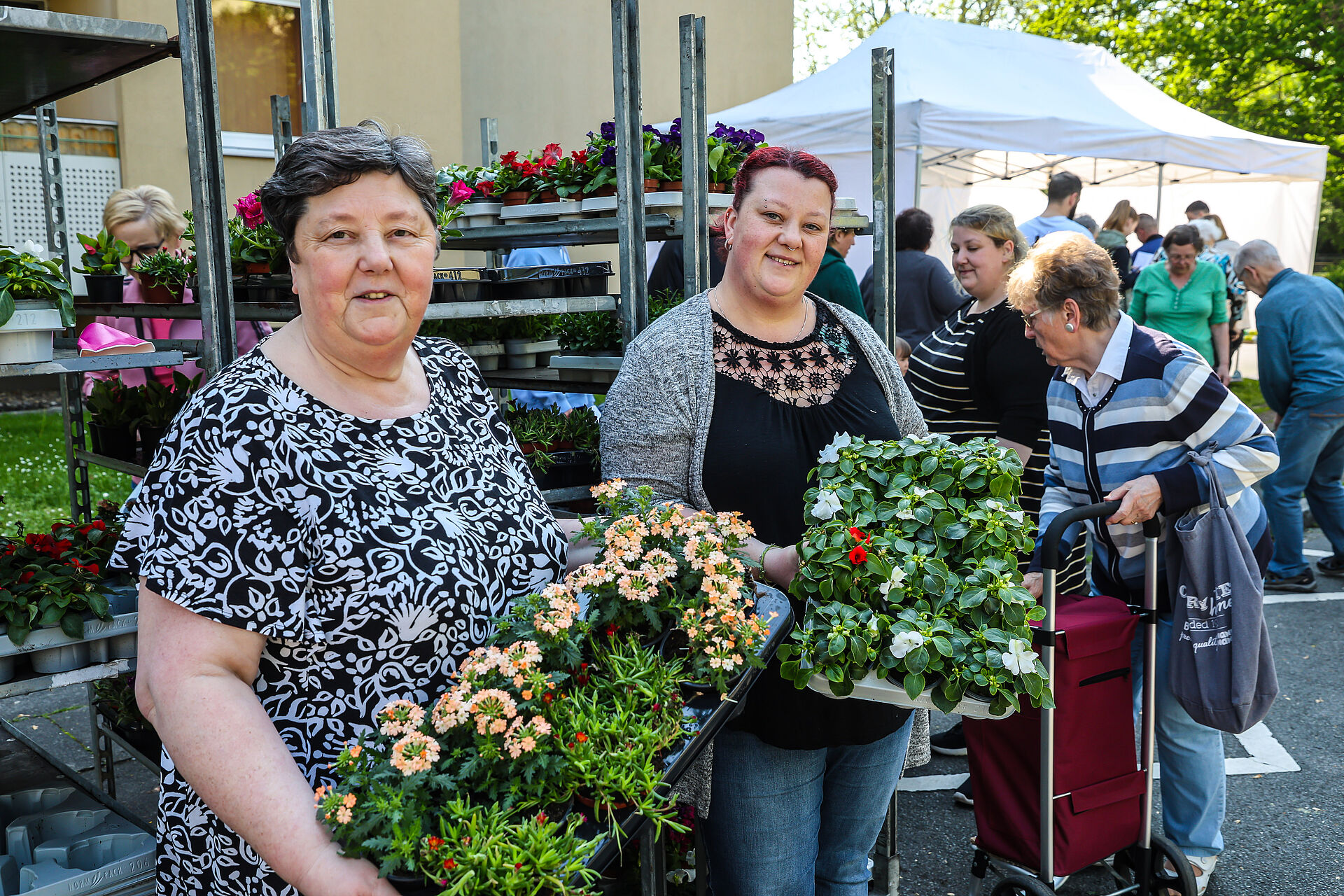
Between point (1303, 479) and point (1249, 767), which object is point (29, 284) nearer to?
point (1249, 767)

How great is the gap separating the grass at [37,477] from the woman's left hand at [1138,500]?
18.4 feet

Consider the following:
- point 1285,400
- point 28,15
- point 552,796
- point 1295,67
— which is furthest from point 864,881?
point 1295,67

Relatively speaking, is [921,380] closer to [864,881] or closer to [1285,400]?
[864,881]

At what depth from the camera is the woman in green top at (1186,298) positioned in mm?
7887

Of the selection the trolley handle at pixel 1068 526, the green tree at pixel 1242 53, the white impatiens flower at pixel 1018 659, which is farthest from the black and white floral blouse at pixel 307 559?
the green tree at pixel 1242 53

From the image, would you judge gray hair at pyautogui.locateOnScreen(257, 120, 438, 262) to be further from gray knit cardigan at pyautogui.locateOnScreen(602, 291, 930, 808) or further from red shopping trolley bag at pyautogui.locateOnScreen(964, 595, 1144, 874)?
red shopping trolley bag at pyautogui.locateOnScreen(964, 595, 1144, 874)

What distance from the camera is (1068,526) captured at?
2.67m

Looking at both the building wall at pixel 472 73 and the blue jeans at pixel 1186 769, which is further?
the building wall at pixel 472 73

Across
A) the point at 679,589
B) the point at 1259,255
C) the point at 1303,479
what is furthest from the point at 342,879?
the point at 1259,255

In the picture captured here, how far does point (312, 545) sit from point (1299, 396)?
20.7 ft

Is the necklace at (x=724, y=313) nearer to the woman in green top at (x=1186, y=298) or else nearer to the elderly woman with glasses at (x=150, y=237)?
Answer: the elderly woman with glasses at (x=150, y=237)

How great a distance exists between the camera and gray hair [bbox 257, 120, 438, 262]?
1.56m

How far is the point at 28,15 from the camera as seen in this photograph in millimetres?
1833

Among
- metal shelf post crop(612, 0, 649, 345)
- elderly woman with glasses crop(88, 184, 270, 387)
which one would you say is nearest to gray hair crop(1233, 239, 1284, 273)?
metal shelf post crop(612, 0, 649, 345)
